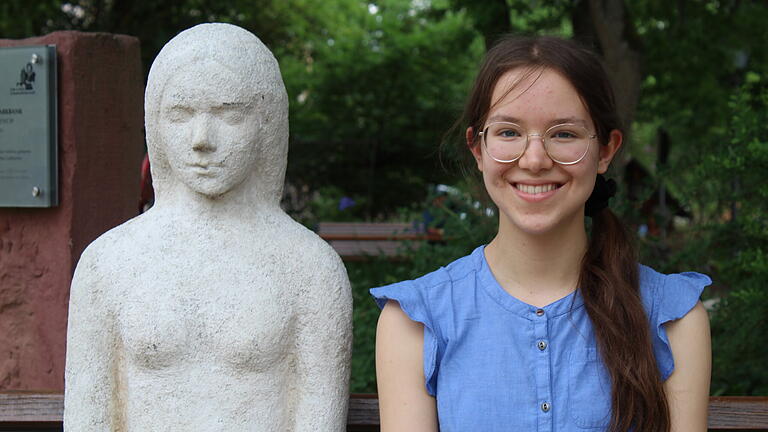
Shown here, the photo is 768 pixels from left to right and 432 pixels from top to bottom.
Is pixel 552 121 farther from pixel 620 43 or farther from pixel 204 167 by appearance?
pixel 620 43

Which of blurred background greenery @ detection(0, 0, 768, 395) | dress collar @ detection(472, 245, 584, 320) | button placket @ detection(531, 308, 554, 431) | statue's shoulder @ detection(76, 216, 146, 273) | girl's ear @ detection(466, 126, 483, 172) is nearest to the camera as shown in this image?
button placket @ detection(531, 308, 554, 431)

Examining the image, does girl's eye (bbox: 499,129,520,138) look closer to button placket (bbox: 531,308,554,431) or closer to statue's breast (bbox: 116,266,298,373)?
button placket (bbox: 531,308,554,431)

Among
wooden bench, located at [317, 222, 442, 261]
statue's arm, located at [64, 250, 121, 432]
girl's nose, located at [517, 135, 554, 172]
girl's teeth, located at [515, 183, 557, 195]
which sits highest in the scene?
girl's nose, located at [517, 135, 554, 172]

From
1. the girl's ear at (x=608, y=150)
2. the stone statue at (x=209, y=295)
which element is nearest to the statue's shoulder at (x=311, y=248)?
the stone statue at (x=209, y=295)

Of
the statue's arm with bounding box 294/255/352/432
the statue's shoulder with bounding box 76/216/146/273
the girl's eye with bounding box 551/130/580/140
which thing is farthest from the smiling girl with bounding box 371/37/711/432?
the statue's shoulder with bounding box 76/216/146/273

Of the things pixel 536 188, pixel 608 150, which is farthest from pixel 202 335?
pixel 608 150

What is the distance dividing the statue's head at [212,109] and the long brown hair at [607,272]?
0.57m

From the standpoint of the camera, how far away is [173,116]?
2.35 meters

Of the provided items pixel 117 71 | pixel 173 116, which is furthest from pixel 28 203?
pixel 173 116

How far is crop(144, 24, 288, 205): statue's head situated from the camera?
91.2 inches

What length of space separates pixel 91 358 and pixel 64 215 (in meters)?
1.48

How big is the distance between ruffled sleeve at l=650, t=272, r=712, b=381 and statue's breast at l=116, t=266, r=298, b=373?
92cm

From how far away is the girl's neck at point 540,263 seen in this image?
2158 mm

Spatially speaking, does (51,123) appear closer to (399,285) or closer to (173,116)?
(173,116)
